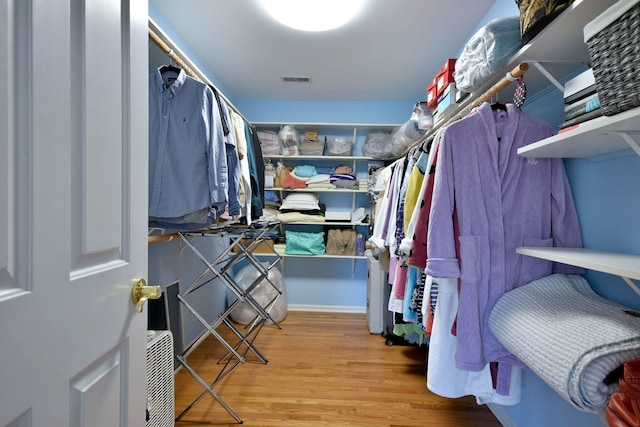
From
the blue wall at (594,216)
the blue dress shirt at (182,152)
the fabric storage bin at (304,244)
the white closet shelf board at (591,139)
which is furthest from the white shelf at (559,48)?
the fabric storage bin at (304,244)

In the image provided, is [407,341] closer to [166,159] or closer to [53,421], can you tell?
[166,159]

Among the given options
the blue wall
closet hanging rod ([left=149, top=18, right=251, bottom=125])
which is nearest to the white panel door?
closet hanging rod ([left=149, top=18, right=251, bottom=125])

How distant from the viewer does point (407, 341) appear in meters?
2.50

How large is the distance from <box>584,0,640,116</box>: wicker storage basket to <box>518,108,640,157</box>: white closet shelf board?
0.08ft

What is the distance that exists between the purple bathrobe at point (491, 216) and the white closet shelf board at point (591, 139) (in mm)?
119

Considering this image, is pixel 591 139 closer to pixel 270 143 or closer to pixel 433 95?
pixel 433 95

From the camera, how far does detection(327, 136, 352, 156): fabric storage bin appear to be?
306 centimetres

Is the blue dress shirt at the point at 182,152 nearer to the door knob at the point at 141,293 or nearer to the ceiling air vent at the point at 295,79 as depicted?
the door knob at the point at 141,293

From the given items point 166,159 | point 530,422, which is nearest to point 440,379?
point 530,422

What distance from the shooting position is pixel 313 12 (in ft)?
5.82

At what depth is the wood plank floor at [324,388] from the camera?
1.63 m

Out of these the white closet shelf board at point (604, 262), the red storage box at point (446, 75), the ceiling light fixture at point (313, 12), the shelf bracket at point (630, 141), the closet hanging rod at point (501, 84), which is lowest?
the white closet shelf board at point (604, 262)

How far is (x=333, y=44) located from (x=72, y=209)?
211 cm

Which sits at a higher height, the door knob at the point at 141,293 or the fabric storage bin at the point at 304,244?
the door knob at the point at 141,293
